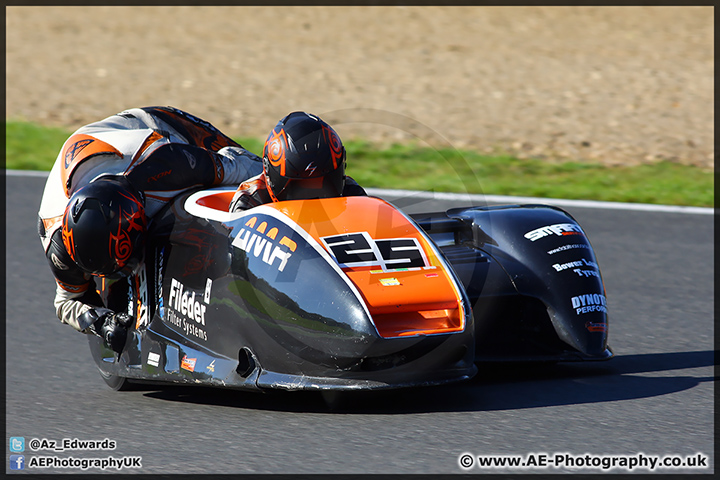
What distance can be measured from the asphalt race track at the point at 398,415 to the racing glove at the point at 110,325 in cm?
26

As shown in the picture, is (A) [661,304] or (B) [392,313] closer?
(B) [392,313]

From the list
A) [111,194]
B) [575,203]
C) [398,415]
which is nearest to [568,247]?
[398,415]

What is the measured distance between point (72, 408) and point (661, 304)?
3523 millimetres

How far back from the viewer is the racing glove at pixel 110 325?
4.77 meters

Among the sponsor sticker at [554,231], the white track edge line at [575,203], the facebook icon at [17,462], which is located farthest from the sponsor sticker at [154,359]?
the white track edge line at [575,203]

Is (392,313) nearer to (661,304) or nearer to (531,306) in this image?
(531,306)

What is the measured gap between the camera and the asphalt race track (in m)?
3.79

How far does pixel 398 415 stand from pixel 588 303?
1106 mm

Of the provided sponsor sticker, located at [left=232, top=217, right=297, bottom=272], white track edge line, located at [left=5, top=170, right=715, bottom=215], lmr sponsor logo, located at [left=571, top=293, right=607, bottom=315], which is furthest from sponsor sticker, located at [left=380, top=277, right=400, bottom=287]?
white track edge line, located at [left=5, top=170, right=715, bottom=215]

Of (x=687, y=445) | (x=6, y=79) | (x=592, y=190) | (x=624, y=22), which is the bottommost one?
(x=687, y=445)

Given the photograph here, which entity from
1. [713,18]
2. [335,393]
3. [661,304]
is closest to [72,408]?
[335,393]

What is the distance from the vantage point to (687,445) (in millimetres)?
3912

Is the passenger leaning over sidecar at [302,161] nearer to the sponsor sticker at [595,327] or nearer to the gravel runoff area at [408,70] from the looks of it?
the sponsor sticker at [595,327]

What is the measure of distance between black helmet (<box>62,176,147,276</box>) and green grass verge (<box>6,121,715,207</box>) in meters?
4.32
